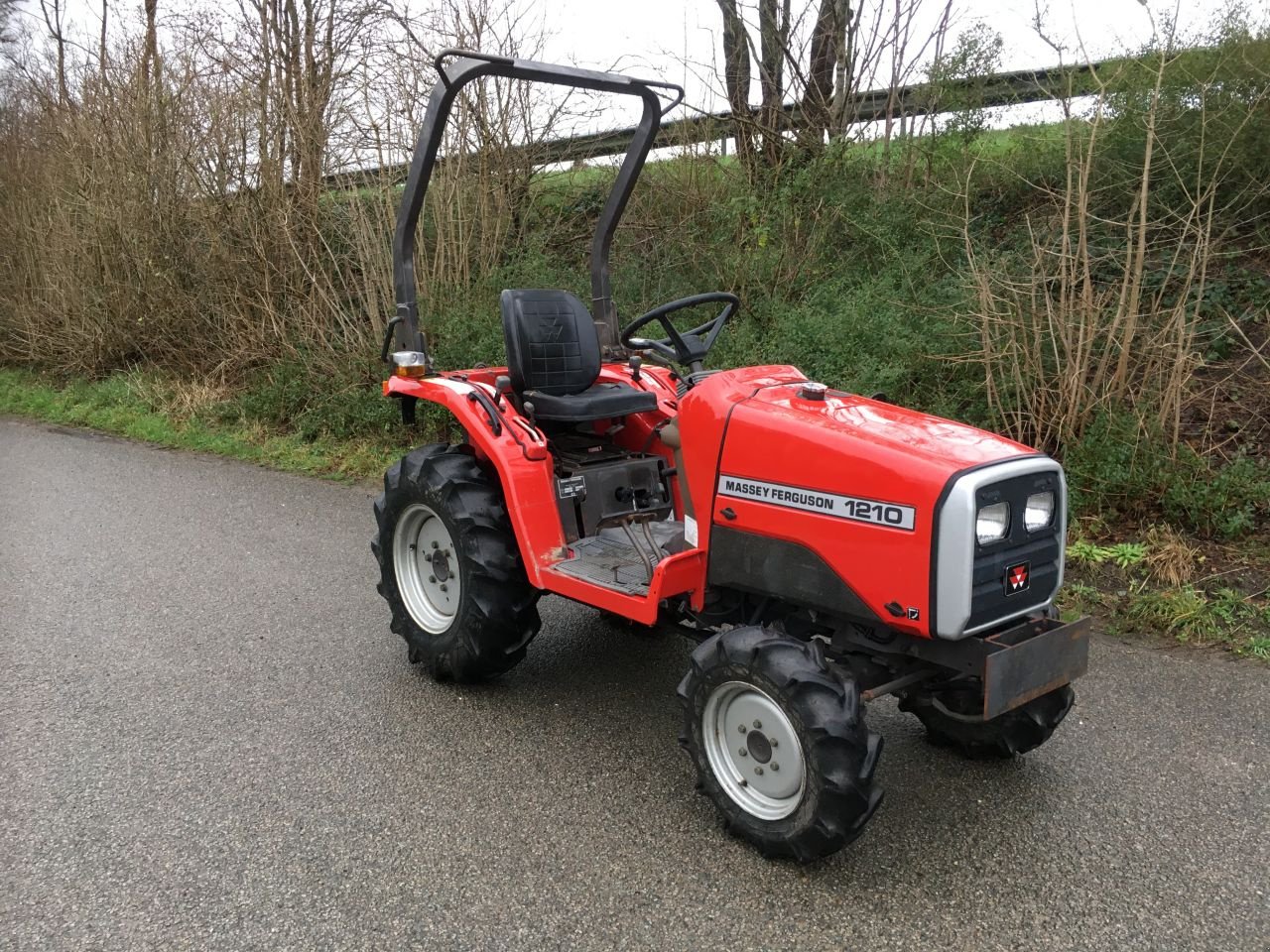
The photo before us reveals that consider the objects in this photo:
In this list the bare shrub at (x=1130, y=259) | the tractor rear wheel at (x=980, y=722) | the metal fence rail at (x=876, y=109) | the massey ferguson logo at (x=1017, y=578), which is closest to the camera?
the massey ferguson logo at (x=1017, y=578)

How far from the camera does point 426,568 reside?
4094 millimetres

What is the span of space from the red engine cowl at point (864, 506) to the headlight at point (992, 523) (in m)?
0.01

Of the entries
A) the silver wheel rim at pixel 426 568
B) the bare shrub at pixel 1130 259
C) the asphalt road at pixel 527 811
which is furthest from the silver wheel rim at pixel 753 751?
the bare shrub at pixel 1130 259

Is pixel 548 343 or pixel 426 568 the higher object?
pixel 548 343

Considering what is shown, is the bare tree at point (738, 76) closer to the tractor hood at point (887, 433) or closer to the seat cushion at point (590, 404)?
the seat cushion at point (590, 404)

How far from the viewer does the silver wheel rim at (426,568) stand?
3977 millimetres

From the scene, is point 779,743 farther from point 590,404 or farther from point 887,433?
point 590,404

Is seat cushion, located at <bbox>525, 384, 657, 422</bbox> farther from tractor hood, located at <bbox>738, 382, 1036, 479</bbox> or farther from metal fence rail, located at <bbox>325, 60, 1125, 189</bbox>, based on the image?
metal fence rail, located at <bbox>325, 60, 1125, 189</bbox>

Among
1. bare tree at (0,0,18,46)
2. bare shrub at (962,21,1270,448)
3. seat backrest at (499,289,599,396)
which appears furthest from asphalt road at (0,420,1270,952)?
bare tree at (0,0,18,46)

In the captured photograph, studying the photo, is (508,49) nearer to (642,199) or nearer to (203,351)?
(642,199)

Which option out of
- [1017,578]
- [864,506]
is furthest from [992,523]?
[864,506]

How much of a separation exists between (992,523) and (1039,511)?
0.71ft

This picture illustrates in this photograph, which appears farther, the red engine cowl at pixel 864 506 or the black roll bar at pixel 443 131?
the black roll bar at pixel 443 131

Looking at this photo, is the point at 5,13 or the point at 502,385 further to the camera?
the point at 5,13
